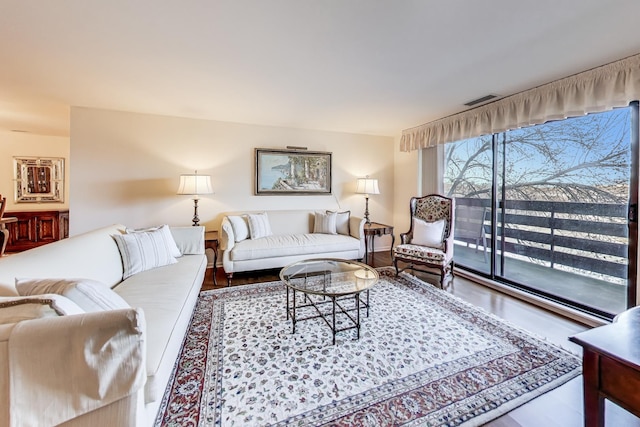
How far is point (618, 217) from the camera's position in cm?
233

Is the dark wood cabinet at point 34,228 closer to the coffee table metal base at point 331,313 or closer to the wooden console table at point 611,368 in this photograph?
the coffee table metal base at point 331,313

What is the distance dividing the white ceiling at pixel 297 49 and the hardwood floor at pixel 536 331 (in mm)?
2216

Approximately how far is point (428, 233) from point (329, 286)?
6.08 feet

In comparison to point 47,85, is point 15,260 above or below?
below

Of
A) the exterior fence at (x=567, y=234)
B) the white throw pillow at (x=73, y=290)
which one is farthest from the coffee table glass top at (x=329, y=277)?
the exterior fence at (x=567, y=234)

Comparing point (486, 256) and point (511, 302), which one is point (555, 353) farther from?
point (486, 256)

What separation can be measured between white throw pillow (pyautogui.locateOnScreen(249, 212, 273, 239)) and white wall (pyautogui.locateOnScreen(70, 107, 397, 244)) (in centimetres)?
46

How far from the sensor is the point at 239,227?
3557 mm

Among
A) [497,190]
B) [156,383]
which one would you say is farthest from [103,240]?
[497,190]

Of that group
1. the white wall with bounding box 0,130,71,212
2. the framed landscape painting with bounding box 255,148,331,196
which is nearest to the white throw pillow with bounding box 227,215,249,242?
the framed landscape painting with bounding box 255,148,331,196

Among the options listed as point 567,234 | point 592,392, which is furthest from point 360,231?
point 592,392

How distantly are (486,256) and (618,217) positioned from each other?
53.1 inches

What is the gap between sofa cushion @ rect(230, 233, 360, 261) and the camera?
329 cm

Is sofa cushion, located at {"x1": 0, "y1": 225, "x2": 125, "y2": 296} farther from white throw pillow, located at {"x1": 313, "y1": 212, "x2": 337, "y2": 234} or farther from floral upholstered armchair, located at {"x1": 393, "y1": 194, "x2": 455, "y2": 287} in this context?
floral upholstered armchair, located at {"x1": 393, "y1": 194, "x2": 455, "y2": 287}
